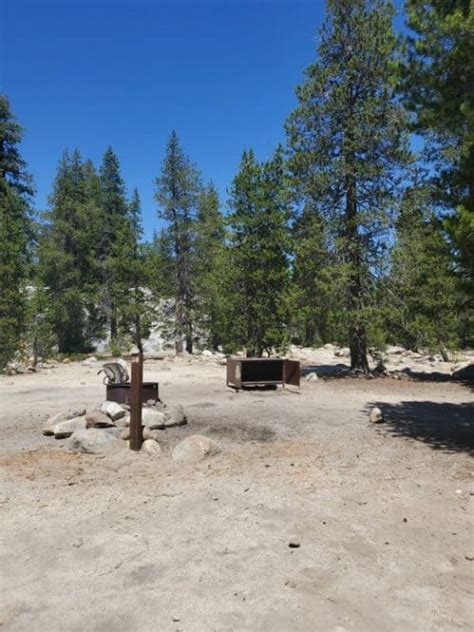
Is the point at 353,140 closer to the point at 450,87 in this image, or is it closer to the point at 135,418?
the point at 450,87

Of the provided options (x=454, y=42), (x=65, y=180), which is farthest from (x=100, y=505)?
(x=65, y=180)

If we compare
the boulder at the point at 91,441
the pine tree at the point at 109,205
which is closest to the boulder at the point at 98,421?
the boulder at the point at 91,441

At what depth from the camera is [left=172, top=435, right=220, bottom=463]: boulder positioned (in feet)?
23.9

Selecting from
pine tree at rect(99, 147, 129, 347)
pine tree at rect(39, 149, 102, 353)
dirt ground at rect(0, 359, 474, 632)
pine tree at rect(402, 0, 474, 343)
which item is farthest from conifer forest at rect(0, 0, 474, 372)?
pine tree at rect(99, 147, 129, 347)

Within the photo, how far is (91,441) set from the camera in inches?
312

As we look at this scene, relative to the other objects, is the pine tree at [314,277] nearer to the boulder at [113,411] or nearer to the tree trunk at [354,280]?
the tree trunk at [354,280]

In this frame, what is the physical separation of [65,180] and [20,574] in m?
41.7

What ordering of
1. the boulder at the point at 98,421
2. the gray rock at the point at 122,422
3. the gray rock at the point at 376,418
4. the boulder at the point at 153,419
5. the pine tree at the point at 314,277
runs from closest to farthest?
1. the boulder at the point at 98,421
2. the gray rock at the point at 122,422
3. the boulder at the point at 153,419
4. the gray rock at the point at 376,418
5. the pine tree at the point at 314,277

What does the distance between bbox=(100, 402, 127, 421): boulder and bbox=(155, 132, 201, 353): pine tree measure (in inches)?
876

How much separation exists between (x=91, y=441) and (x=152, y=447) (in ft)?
3.35

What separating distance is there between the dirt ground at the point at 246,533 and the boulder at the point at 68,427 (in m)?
0.29

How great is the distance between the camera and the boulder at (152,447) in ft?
25.0

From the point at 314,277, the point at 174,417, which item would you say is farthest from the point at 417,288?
the point at 174,417

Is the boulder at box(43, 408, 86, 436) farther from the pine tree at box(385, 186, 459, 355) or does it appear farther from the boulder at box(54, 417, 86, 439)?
the pine tree at box(385, 186, 459, 355)
